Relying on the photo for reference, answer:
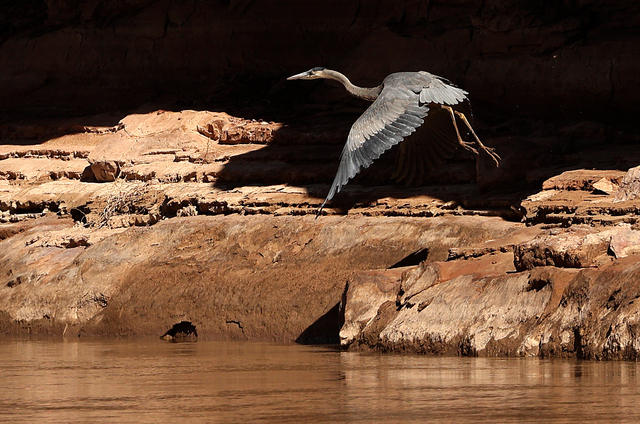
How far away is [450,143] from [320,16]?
4832mm

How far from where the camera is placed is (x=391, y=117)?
32.9 feet

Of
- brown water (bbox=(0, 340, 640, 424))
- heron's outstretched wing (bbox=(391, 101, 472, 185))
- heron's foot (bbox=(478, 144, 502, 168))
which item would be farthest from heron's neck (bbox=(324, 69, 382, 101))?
brown water (bbox=(0, 340, 640, 424))

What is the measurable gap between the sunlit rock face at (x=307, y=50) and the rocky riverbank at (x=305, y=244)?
1.11 meters

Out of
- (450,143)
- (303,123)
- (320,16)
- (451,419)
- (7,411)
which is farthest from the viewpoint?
(320,16)

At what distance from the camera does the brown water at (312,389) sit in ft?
18.8

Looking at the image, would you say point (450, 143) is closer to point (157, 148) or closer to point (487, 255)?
point (487, 255)

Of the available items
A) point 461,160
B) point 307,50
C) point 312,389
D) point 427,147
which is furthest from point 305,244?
point 307,50

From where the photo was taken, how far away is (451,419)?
553 cm

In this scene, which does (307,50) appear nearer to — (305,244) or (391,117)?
(305,244)

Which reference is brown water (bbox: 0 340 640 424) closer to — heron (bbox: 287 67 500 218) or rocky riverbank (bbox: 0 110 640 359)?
rocky riverbank (bbox: 0 110 640 359)

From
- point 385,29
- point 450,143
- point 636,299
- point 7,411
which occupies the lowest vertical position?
point 7,411

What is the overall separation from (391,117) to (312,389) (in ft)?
12.6

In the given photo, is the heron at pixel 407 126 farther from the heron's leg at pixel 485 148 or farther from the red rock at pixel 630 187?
the red rock at pixel 630 187

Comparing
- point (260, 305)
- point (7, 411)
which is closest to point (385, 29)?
point (260, 305)
